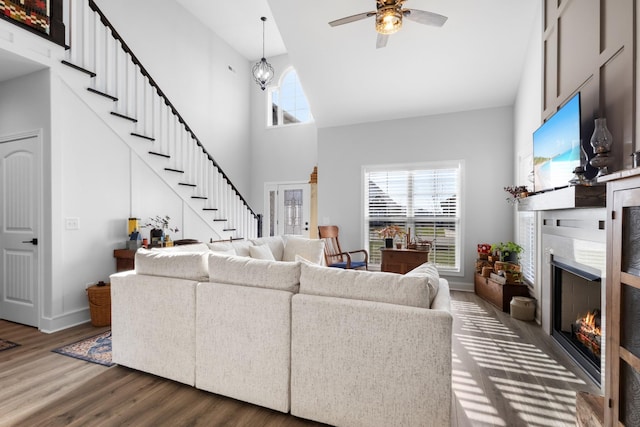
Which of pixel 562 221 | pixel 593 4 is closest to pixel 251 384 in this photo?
pixel 562 221

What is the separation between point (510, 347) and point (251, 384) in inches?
94.0

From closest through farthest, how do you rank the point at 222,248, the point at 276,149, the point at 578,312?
the point at 578,312 → the point at 222,248 → the point at 276,149

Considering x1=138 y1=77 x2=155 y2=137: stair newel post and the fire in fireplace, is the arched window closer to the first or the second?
x1=138 y1=77 x2=155 y2=137: stair newel post

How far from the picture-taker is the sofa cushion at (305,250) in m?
4.30

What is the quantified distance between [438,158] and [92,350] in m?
5.19

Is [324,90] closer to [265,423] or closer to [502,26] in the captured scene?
[502,26]

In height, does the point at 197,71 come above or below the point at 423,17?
above

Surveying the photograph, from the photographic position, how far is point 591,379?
2.34 m

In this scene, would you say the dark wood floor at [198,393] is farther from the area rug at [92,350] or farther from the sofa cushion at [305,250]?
the sofa cushion at [305,250]

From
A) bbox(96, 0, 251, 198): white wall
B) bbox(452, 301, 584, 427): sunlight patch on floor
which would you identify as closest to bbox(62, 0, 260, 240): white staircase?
bbox(96, 0, 251, 198): white wall

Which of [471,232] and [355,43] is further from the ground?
[355,43]

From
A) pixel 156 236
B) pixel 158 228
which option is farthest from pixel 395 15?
pixel 158 228

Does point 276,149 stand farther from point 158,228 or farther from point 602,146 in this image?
point 602,146

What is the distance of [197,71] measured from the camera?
260 inches
